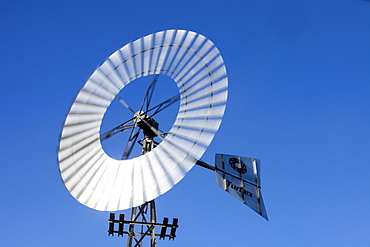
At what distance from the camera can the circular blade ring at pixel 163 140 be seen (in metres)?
17.4

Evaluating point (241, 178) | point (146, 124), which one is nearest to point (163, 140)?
point (146, 124)

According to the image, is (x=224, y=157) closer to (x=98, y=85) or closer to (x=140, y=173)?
(x=140, y=173)

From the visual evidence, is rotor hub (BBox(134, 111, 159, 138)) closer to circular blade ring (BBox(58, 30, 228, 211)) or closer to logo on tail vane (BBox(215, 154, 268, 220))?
circular blade ring (BBox(58, 30, 228, 211))

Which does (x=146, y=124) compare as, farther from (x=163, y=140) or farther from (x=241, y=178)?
(x=241, y=178)

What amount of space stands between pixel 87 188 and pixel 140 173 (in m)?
2.60

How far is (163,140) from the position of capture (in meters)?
19.0

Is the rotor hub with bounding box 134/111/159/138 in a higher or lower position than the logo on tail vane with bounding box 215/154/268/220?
higher

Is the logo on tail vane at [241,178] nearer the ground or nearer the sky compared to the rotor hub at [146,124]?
nearer the ground

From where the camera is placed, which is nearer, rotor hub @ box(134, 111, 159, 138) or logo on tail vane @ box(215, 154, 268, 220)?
logo on tail vane @ box(215, 154, 268, 220)

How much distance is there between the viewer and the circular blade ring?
17375 mm

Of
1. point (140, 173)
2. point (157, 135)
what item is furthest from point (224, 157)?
point (140, 173)

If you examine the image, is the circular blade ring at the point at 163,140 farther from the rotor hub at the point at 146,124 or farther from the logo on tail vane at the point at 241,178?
the logo on tail vane at the point at 241,178

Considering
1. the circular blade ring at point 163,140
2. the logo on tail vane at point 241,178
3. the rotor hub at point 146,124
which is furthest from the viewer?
the rotor hub at point 146,124

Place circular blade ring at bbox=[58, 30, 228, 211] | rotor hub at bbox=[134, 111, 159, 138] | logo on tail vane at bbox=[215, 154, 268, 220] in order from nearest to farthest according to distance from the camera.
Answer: circular blade ring at bbox=[58, 30, 228, 211]
logo on tail vane at bbox=[215, 154, 268, 220]
rotor hub at bbox=[134, 111, 159, 138]
